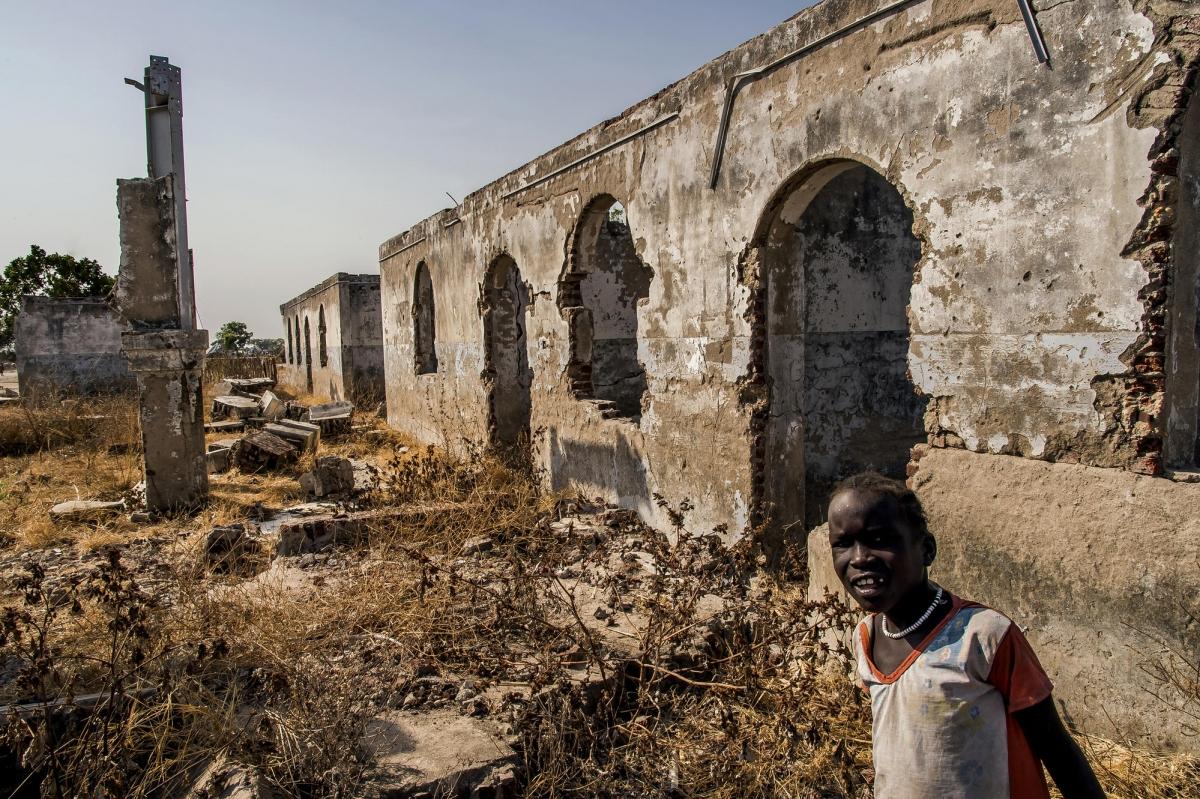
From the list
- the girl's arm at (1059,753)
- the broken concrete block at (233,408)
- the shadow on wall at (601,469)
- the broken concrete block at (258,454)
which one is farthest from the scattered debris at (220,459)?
the girl's arm at (1059,753)

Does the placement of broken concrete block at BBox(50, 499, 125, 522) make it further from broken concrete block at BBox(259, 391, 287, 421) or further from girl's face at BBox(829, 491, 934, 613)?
girl's face at BBox(829, 491, 934, 613)

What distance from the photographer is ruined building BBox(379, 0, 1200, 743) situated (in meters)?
3.07

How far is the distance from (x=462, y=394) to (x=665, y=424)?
496cm

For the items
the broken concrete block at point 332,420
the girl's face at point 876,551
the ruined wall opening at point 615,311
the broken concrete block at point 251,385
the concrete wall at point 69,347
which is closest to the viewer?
the girl's face at point 876,551

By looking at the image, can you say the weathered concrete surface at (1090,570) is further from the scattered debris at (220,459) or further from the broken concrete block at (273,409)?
the broken concrete block at (273,409)

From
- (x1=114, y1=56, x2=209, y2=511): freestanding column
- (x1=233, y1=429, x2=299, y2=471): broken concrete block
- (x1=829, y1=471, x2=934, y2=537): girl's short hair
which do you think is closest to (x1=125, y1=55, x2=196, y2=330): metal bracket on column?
(x1=114, y1=56, x2=209, y2=511): freestanding column

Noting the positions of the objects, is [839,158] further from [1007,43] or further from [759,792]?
[759,792]

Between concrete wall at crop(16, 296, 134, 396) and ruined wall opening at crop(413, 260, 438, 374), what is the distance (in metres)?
11.1

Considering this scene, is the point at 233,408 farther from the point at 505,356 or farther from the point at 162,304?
the point at 505,356

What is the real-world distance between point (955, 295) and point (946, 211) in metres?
0.42

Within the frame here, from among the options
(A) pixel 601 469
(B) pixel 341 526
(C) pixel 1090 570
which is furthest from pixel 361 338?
(C) pixel 1090 570

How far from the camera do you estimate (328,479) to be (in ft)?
28.2

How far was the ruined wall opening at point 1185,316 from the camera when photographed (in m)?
3.05

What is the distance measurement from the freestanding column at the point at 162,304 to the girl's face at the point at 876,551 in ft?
26.0
